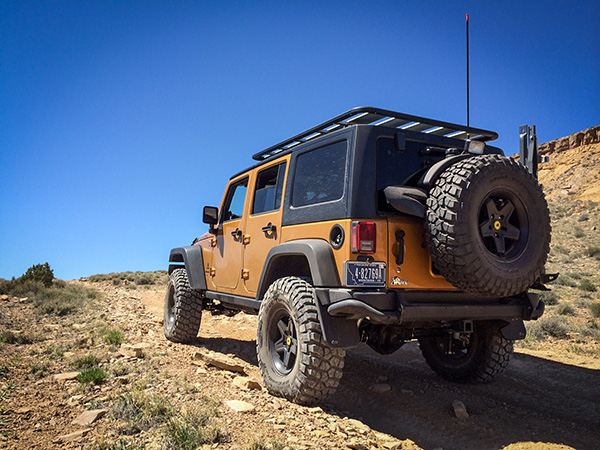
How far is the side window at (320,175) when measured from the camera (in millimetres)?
3768

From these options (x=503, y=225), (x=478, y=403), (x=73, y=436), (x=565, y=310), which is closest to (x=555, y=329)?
(x=565, y=310)

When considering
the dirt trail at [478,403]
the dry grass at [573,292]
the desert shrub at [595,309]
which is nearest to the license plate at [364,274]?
the dirt trail at [478,403]

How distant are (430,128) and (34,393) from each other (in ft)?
15.4

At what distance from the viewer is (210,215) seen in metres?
6.02

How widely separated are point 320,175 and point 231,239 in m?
2.01

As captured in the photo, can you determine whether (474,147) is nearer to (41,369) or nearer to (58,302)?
(41,369)

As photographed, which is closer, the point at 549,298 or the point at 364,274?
the point at 364,274

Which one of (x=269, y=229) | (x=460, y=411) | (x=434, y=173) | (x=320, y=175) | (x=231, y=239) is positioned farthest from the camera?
(x=231, y=239)

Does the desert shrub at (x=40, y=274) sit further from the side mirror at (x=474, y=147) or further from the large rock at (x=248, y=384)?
the side mirror at (x=474, y=147)

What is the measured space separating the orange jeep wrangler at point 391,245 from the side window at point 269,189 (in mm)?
51

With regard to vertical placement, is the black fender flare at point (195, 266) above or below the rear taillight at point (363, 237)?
below

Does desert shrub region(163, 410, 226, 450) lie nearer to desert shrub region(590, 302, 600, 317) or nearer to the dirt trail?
the dirt trail

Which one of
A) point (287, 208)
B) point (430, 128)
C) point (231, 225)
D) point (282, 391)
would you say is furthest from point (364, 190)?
point (231, 225)

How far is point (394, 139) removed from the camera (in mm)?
3762
